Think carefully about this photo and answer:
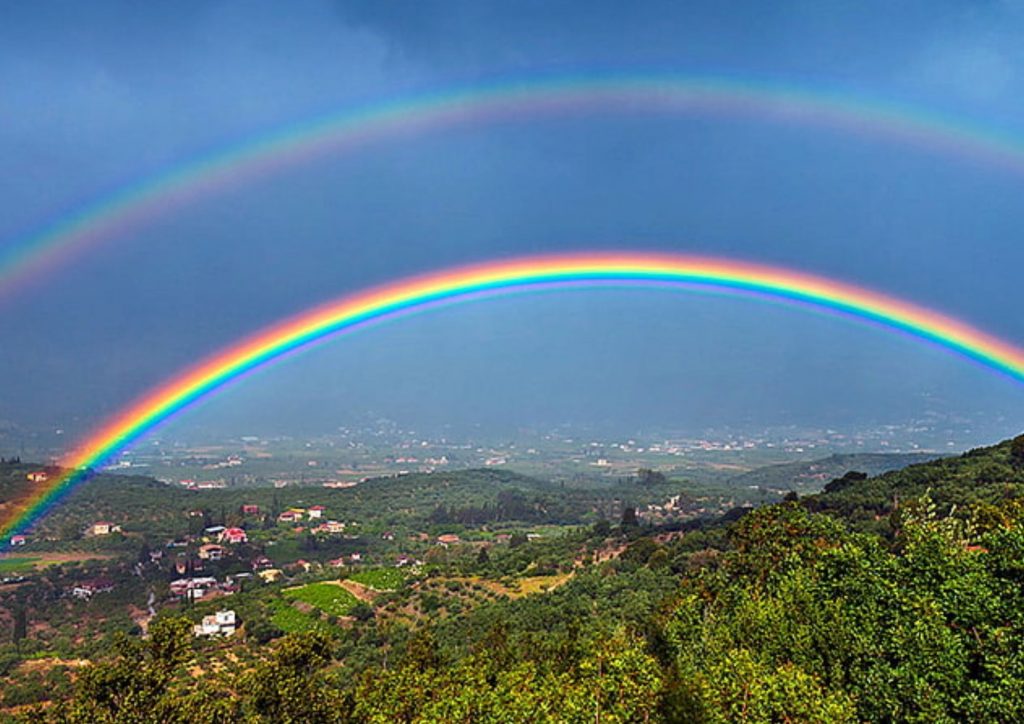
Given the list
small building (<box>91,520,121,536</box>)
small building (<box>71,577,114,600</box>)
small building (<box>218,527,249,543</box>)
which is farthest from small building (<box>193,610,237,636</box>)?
small building (<box>91,520,121,536</box>)

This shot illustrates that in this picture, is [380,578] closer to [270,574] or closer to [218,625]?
[218,625]

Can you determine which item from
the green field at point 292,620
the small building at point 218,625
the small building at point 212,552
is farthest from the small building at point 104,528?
the green field at point 292,620

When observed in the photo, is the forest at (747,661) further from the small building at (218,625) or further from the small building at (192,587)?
the small building at (192,587)

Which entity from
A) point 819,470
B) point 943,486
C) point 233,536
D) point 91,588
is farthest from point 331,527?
point 819,470

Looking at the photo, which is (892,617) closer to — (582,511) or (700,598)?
(700,598)

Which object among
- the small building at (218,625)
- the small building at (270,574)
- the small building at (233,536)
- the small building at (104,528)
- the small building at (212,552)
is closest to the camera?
the small building at (218,625)

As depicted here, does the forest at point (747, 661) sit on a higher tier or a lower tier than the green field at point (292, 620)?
higher

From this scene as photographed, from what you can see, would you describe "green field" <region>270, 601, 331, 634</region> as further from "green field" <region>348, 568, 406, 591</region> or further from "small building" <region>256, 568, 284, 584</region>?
"small building" <region>256, 568, 284, 584</region>
